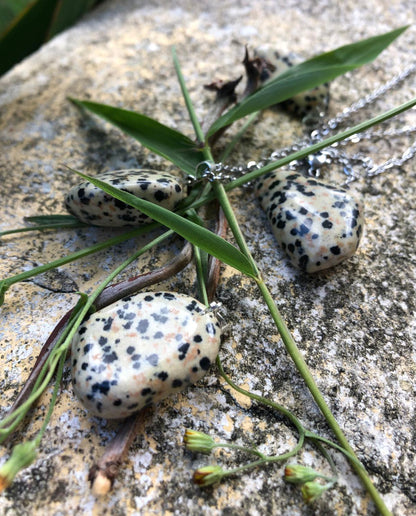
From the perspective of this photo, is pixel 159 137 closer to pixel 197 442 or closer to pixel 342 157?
pixel 342 157

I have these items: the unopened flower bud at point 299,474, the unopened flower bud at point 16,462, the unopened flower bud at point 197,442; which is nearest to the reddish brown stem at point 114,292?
the unopened flower bud at point 16,462

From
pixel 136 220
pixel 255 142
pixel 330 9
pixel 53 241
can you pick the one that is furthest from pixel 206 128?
pixel 330 9

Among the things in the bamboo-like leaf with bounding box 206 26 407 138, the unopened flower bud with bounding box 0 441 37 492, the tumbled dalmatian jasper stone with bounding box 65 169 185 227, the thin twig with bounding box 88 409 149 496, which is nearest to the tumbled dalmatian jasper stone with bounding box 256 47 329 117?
the bamboo-like leaf with bounding box 206 26 407 138

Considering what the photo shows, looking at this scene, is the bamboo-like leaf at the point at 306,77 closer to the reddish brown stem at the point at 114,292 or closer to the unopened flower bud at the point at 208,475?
the reddish brown stem at the point at 114,292

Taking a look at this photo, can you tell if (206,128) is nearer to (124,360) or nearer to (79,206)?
(79,206)

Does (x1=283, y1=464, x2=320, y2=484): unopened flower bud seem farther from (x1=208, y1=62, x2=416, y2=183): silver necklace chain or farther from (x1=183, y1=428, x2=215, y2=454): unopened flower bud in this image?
(x1=208, y1=62, x2=416, y2=183): silver necklace chain

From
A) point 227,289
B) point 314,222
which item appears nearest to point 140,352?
point 227,289
